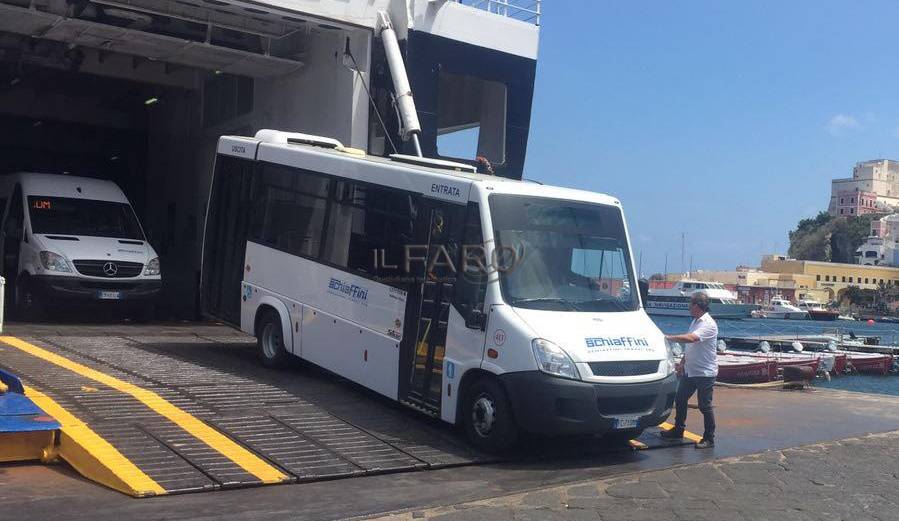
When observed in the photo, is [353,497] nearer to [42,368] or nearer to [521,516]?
[521,516]

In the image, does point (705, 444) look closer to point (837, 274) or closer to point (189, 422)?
point (189, 422)

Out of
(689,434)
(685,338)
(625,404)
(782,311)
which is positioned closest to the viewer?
(625,404)

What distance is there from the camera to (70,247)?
50.9ft

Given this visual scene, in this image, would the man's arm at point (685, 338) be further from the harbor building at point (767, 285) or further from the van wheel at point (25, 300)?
the harbor building at point (767, 285)

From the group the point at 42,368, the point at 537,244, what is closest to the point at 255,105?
the point at 42,368

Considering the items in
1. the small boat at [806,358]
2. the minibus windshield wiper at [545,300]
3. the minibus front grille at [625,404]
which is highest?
the minibus windshield wiper at [545,300]

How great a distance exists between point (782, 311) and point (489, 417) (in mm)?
93025

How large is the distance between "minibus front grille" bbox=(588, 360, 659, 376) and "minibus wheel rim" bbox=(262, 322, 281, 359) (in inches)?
190

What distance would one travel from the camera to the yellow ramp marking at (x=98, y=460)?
22.6 ft

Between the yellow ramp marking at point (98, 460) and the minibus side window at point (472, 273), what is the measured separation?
3.39 m

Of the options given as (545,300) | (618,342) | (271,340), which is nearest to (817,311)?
(271,340)

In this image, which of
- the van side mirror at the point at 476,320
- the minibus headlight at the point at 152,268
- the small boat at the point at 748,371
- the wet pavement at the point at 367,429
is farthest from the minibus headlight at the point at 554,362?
the small boat at the point at 748,371

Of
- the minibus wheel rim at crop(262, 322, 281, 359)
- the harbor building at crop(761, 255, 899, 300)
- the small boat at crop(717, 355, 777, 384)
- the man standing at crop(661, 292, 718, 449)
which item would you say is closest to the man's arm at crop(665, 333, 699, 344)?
the man standing at crop(661, 292, 718, 449)

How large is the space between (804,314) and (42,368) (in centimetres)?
9791
